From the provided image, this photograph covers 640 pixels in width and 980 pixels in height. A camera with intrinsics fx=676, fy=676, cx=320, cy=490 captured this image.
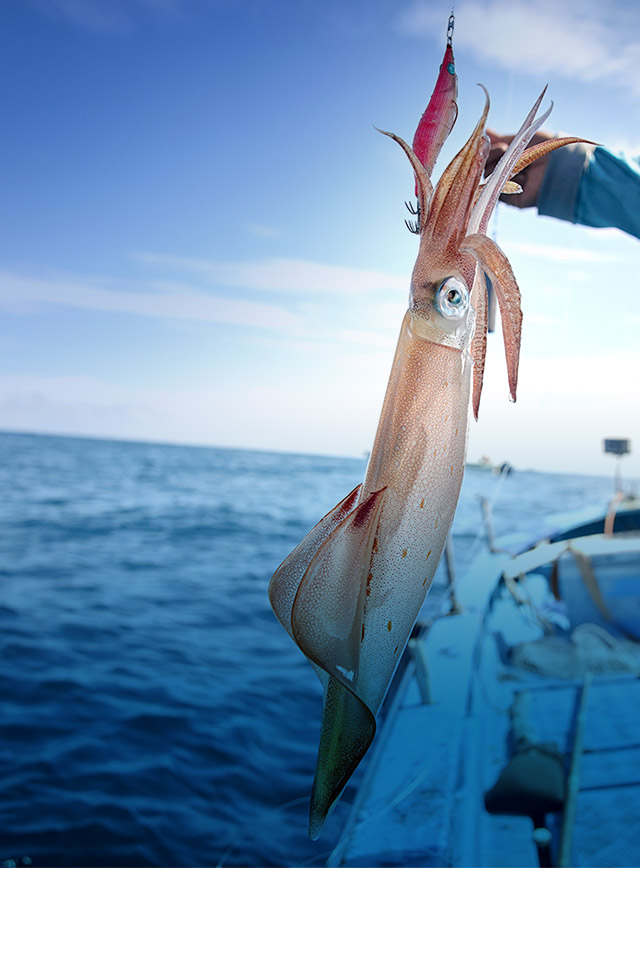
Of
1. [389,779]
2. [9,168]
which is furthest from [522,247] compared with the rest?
[9,168]

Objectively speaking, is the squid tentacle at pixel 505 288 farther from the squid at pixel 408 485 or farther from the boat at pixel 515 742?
the boat at pixel 515 742

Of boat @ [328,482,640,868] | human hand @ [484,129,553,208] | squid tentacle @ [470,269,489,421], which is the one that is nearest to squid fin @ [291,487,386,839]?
squid tentacle @ [470,269,489,421]

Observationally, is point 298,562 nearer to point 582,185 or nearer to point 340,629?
point 340,629

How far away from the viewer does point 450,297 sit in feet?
1.34

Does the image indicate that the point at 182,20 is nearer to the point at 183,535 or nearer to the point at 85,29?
the point at 85,29

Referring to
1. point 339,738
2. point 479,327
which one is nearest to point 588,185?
point 479,327

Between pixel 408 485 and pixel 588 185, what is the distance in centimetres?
42

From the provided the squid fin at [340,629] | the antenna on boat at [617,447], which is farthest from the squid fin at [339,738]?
the antenna on boat at [617,447]

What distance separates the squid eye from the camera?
41 cm

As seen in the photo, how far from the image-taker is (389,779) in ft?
6.32

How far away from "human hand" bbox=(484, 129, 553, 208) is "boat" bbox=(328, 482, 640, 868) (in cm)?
146

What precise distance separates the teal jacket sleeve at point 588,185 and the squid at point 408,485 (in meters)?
0.23

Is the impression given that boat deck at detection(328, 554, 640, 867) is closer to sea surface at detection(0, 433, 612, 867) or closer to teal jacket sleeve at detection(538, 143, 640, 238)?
sea surface at detection(0, 433, 612, 867)

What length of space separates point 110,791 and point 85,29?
8.00 feet
